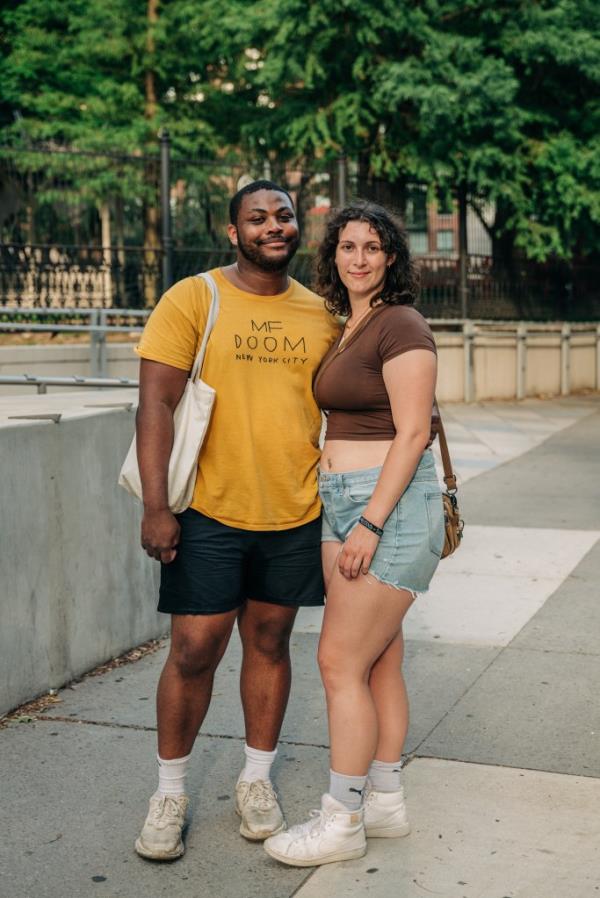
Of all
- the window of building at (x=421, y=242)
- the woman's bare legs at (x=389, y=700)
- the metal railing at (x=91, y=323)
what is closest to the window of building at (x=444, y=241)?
the window of building at (x=421, y=242)

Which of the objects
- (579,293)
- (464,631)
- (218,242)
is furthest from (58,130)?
(464,631)

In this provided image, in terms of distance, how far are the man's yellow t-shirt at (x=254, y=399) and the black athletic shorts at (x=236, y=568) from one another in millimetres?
44

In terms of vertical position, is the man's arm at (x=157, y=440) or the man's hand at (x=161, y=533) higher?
the man's arm at (x=157, y=440)

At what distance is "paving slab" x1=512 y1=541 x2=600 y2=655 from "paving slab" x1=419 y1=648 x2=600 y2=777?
0.50 feet

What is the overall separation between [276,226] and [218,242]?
35.6ft

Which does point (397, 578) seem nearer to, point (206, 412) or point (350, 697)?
point (350, 697)

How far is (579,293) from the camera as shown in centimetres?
2155

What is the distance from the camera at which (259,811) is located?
3461 mm

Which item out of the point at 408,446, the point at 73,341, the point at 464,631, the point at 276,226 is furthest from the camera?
the point at 73,341

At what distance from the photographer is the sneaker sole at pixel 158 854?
3.28 meters

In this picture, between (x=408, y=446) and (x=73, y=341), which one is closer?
(x=408, y=446)

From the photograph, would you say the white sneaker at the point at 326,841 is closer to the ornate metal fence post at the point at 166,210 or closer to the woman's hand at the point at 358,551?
the woman's hand at the point at 358,551

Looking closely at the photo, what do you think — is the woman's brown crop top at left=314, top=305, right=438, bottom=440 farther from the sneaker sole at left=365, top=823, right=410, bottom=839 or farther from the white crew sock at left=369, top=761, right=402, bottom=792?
the sneaker sole at left=365, top=823, right=410, bottom=839

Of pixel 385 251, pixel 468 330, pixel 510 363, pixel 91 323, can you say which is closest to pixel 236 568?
pixel 385 251
